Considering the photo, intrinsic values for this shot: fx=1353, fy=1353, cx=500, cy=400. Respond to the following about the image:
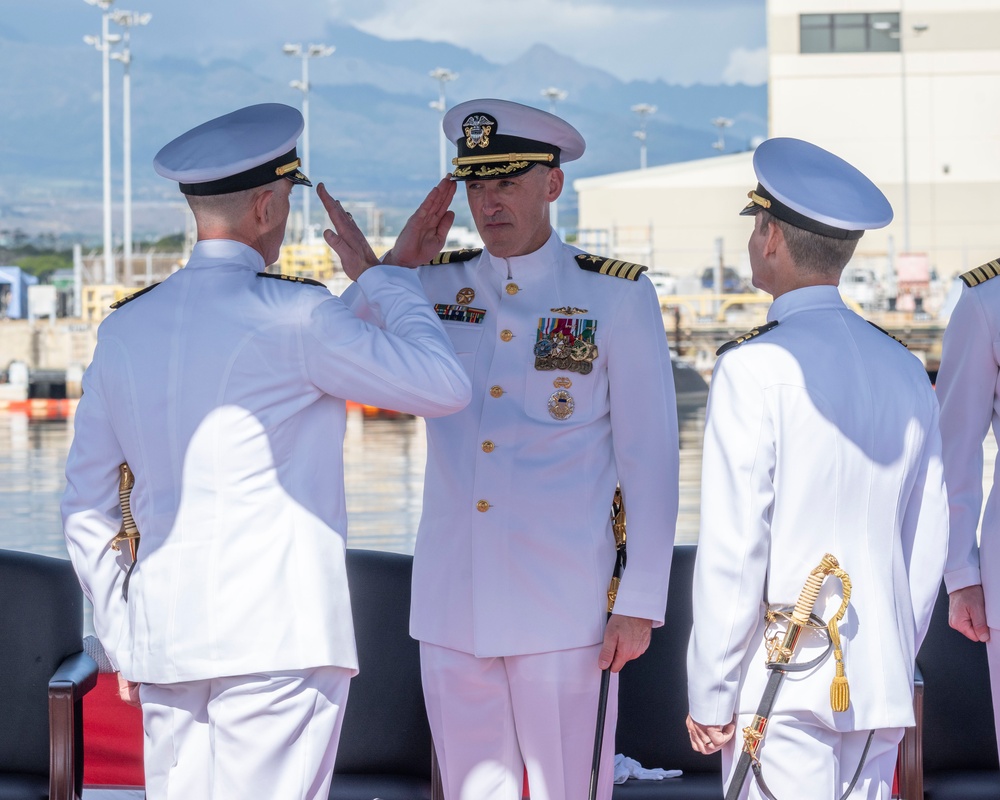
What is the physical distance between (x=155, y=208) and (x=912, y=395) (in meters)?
57.4

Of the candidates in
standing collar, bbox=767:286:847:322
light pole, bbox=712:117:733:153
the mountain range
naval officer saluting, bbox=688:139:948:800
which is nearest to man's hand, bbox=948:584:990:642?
naval officer saluting, bbox=688:139:948:800

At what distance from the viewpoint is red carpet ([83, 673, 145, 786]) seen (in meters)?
3.13

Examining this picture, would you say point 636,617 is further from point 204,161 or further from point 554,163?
point 204,161

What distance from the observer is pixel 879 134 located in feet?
113

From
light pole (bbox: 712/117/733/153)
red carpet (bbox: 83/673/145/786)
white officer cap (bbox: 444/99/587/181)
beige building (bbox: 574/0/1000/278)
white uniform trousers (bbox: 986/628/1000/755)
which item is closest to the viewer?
white uniform trousers (bbox: 986/628/1000/755)

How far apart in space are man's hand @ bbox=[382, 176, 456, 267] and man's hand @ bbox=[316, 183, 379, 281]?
5 cm

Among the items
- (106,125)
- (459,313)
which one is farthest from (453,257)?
(106,125)

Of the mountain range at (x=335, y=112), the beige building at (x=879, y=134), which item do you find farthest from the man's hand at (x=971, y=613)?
the mountain range at (x=335, y=112)

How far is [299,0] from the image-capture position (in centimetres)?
4806

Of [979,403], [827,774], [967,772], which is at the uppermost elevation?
[979,403]

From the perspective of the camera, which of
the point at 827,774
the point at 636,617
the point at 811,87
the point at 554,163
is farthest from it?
the point at 811,87

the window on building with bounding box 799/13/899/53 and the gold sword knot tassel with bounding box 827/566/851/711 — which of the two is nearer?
the gold sword knot tassel with bounding box 827/566/851/711

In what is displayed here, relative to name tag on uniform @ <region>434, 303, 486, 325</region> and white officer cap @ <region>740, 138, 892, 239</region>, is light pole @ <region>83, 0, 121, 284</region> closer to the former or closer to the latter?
name tag on uniform @ <region>434, 303, 486, 325</region>

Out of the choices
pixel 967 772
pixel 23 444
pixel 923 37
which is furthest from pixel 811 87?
pixel 967 772
